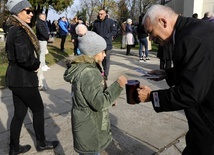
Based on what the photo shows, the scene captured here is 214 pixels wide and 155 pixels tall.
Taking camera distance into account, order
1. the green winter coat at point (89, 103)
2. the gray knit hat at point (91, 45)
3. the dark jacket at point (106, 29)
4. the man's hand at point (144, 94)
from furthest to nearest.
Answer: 1. the dark jacket at point (106, 29)
2. the gray knit hat at point (91, 45)
3. the green winter coat at point (89, 103)
4. the man's hand at point (144, 94)

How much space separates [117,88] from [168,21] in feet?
2.42

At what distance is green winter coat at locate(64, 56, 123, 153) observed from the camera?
211 centimetres

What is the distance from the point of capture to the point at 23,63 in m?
2.91

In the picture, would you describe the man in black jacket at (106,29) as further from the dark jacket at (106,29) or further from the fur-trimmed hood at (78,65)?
the fur-trimmed hood at (78,65)

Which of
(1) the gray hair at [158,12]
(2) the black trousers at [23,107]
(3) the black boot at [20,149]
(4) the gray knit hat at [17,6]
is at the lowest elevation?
(3) the black boot at [20,149]

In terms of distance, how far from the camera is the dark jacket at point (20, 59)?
2879 mm

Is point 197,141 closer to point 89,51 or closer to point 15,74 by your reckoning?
point 89,51

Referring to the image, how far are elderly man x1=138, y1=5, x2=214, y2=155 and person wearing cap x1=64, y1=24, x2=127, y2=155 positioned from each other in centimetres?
35

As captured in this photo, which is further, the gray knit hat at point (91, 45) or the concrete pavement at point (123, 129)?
the concrete pavement at point (123, 129)

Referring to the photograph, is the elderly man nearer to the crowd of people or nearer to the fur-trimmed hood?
the crowd of people

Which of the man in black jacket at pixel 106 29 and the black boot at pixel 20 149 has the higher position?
the man in black jacket at pixel 106 29

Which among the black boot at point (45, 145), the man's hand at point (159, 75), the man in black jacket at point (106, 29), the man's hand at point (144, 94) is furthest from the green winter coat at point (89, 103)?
the man in black jacket at point (106, 29)

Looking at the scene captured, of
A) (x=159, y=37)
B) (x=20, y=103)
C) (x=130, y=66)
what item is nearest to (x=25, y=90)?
(x=20, y=103)

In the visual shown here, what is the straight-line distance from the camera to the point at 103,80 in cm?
254
